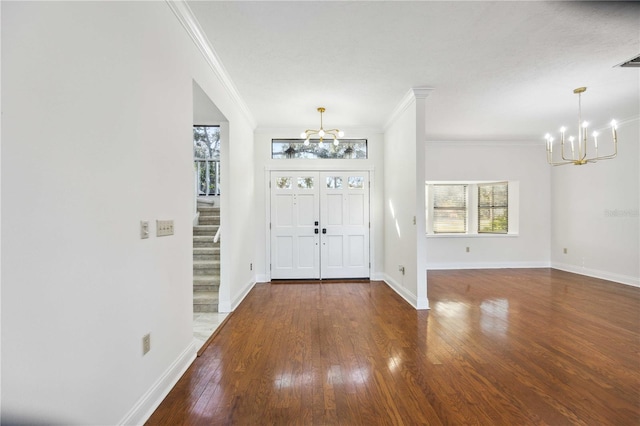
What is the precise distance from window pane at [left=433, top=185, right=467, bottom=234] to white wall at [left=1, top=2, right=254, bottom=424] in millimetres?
5880

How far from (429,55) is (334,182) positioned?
283 cm

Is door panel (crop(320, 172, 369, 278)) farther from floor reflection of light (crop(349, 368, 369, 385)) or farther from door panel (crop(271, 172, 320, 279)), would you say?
floor reflection of light (crop(349, 368, 369, 385))

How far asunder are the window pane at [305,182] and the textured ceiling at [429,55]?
1192mm

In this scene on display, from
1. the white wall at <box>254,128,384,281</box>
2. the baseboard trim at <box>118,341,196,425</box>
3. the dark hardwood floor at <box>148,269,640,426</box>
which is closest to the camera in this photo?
the baseboard trim at <box>118,341,196,425</box>

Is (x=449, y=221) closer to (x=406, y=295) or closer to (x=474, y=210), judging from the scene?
(x=474, y=210)

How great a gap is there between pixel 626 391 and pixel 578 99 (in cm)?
381

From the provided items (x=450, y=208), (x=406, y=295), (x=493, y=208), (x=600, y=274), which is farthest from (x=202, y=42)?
(x=600, y=274)

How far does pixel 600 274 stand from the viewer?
532cm

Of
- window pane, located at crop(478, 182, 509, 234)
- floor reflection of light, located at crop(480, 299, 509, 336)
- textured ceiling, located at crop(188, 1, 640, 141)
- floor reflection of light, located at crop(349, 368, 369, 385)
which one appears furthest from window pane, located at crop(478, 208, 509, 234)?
floor reflection of light, located at crop(349, 368, 369, 385)

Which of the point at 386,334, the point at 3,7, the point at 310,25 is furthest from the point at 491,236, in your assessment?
the point at 3,7

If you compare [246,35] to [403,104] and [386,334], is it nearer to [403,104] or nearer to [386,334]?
[403,104]

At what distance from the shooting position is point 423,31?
251 centimetres

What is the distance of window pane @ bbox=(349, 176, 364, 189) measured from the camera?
Answer: 5418 mm

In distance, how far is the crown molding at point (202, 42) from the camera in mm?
2150
